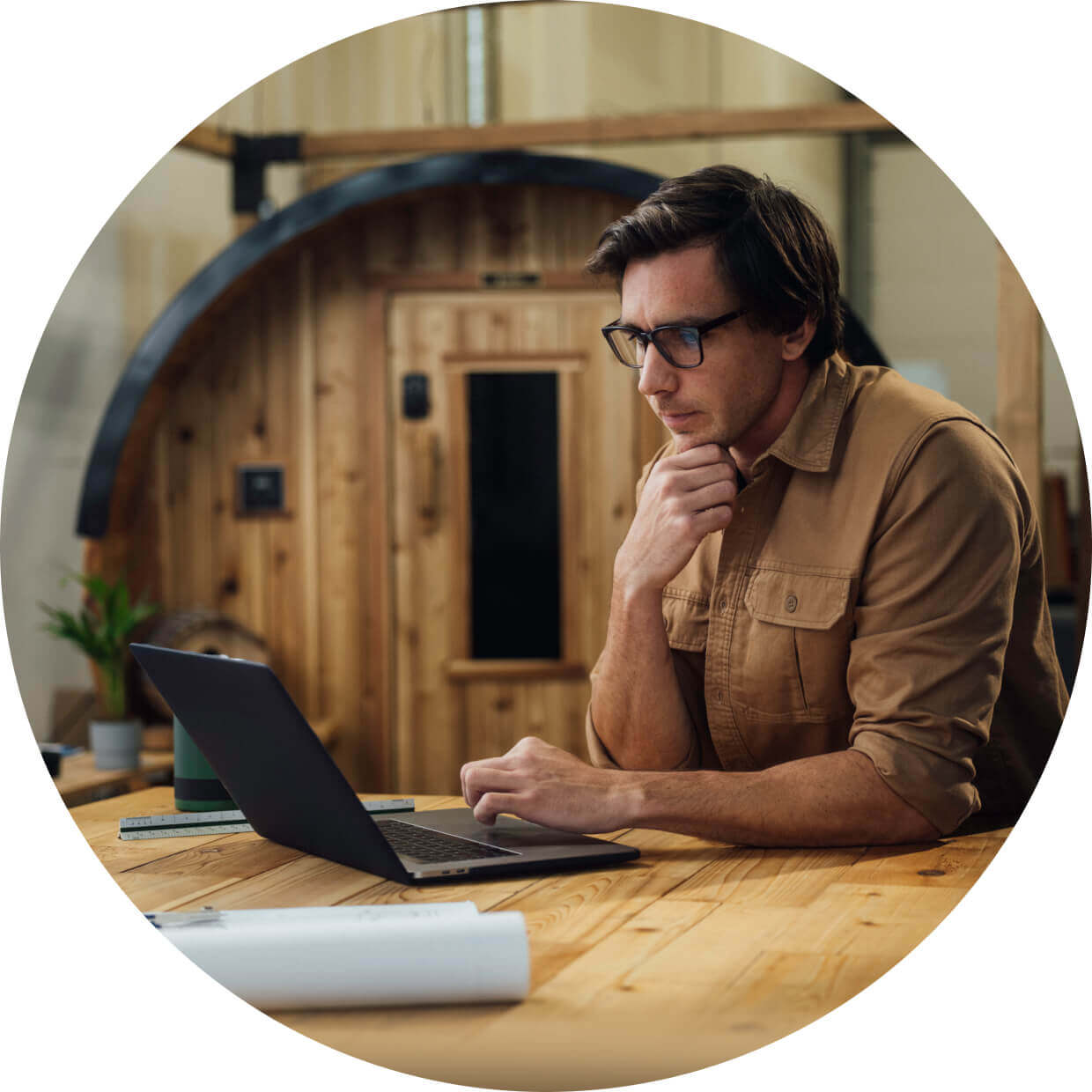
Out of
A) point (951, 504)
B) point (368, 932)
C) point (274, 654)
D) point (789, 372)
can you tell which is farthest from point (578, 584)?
point (368, 932)

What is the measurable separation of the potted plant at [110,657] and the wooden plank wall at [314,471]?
0.48 metres

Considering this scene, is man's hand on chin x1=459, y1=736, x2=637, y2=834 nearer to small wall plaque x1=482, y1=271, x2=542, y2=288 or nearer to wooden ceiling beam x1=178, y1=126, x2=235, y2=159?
small wall plaque x1=482, y1=271, x2=542, y2=288

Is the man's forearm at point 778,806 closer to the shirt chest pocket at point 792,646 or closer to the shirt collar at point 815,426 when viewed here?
the shirt chest pocket at point 792,646

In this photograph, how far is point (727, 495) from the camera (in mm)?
1594

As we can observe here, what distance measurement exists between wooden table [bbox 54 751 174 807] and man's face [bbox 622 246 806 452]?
2309mm

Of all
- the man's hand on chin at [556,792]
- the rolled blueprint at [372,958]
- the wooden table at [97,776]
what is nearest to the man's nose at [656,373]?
the man's hand on chin at [556,792]

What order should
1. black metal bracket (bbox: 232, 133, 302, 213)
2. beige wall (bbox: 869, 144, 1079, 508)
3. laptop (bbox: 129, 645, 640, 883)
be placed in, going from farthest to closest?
beige wall (bbox: 869, 144, 1079, 508), black metal bracket (bbox: 232, 133, 302, 213), laptop (bbox: 129, 645, 640, 883)

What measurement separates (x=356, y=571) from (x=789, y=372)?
2.78m

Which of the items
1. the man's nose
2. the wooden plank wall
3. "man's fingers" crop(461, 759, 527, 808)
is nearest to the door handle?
the wooden plank wall

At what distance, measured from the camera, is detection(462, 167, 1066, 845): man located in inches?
51.7

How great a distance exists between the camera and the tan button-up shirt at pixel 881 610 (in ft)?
4.46

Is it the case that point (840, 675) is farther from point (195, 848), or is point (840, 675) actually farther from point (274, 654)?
point (274, 654)

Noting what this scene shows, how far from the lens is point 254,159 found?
4258 mm

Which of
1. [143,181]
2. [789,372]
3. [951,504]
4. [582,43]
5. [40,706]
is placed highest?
[582,43]
